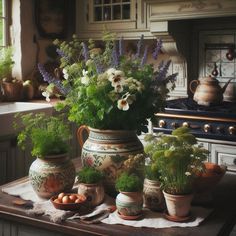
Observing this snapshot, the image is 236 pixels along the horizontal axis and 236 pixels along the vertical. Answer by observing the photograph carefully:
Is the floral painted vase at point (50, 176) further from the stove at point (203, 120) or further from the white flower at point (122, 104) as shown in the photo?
the stove at point (203, 120)

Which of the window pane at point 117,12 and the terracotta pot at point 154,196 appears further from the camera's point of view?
the window pane at point 117,12

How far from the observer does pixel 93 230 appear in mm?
1280

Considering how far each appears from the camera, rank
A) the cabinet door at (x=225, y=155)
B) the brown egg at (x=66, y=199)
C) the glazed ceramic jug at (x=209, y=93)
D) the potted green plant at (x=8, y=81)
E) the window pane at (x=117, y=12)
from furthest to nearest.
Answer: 1. the window pane at (x=117, y=12)
2. the potted green plant at (x=8, y=81)
3. the glazed ceramic jug at (x=209, y=93)
4. the cabinet door at (x=225, y=155)
5. the brown egg at (x=66, y=199)

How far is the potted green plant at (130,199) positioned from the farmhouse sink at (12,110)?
66.5 inches

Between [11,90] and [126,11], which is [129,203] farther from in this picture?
[126,11]

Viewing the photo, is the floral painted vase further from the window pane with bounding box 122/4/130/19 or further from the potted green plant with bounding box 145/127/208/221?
the window pane with bounding box 122/4/130/19

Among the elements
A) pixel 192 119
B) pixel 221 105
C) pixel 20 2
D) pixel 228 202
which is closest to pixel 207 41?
pixel 221 105

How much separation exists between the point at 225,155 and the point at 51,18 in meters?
2.07

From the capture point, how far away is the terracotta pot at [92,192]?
1471 mm

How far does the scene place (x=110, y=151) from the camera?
1556 millimetres

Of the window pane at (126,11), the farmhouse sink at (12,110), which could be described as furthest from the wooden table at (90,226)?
the window pane at (126,11)

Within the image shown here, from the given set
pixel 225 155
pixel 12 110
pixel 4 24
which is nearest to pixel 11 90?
pixel 12 110

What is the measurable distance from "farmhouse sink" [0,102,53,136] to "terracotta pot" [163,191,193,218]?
1.78 m

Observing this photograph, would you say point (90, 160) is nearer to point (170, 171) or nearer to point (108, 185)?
point (108, 185)
